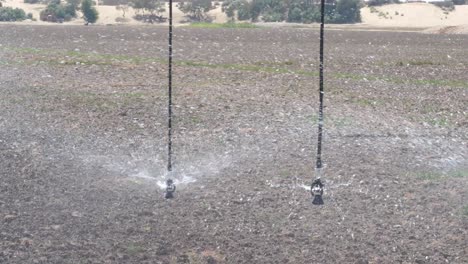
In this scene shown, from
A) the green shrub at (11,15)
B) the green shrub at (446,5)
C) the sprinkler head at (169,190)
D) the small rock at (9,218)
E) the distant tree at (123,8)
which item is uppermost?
the green shrub at (446,5)

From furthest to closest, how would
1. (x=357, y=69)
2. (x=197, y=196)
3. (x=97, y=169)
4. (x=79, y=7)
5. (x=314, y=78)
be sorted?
(x=79, y=7), (x=357, y=69), (x=314, y=78), (x=97, y=169), (x=197, y=196)

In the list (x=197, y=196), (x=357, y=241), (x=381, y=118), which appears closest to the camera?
(x=357, y=241)

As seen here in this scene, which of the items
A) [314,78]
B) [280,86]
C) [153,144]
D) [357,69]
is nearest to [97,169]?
[153,144]

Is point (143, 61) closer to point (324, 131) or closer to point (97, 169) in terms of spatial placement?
point (324, 131)

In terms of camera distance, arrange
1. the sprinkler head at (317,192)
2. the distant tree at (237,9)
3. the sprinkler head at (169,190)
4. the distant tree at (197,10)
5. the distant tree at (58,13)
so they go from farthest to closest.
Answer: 1. the distant tree at (237,9)
2. the distant tree at (197,10)
3. the distant tree at (58,13)
4. the sprinkler head at (169,190)
5. the sprinkler head at (317,192)

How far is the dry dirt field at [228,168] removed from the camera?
6.59 metres

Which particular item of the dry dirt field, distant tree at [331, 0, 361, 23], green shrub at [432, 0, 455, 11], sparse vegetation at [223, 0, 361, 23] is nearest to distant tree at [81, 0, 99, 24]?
sparse vegetation at [223, 0, 361, 23]

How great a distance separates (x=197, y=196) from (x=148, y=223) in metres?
0.82

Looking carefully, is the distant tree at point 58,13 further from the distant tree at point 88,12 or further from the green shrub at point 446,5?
the green shrub at point 446,5

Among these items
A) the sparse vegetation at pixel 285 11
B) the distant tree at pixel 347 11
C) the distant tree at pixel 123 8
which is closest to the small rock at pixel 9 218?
the sparse vegetation at pixel 285 11

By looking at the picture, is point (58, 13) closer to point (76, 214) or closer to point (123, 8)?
point (123, 8)

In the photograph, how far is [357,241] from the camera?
6.70 m

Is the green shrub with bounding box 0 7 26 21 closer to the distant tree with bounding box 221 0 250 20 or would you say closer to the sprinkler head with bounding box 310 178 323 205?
the distant tree with bounding box 221 0 250 20

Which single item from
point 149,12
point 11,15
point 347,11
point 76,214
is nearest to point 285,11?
point 347,11
